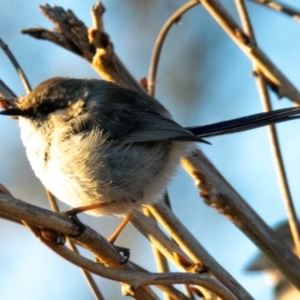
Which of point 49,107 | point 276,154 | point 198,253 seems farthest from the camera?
point 49,107

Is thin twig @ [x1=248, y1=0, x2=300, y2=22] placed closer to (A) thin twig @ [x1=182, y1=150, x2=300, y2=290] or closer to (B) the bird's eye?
(A) thin twig @ [x1=182, y1=150, x2=300, y2=290]

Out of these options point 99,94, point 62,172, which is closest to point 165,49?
point 99,94

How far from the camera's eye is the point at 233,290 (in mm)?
2238

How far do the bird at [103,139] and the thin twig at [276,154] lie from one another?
60 mm

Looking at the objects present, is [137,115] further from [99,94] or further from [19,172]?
[19,172]

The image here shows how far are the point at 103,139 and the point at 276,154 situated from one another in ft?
2.64

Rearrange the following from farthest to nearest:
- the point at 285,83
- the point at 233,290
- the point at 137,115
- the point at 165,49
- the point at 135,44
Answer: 1. the point at 165,49
2. the point at 135,44
3. the point at 137,115
4. the point at 285,83
5. the point at 233,290

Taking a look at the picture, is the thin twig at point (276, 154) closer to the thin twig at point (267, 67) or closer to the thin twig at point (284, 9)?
the thin twig at point (267, 67)

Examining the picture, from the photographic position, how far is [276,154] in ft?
8.14

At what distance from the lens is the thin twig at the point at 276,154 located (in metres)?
2.40

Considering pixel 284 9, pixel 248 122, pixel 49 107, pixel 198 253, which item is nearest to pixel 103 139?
pixel 49 107

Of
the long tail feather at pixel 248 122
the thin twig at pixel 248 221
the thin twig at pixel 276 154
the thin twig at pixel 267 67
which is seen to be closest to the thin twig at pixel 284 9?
the thin twig at pixel 276 154

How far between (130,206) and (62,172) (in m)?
0.33

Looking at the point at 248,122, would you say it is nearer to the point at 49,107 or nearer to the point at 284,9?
the point at 284,9
